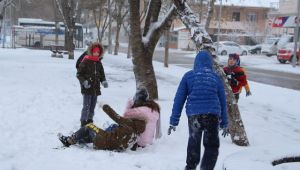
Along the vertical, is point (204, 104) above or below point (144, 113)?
above

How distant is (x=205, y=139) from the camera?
219 inches

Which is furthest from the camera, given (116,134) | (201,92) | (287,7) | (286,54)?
(287,7)

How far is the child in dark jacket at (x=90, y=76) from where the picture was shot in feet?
26.8

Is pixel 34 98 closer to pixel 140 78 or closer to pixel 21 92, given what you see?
pixel 21 92

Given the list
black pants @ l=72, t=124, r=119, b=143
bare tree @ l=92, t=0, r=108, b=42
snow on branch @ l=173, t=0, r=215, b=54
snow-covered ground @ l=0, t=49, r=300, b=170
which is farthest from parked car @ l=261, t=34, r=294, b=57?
black pants @ l=72, t=124, r=119, b=143

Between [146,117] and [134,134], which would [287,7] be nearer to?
[146,117]

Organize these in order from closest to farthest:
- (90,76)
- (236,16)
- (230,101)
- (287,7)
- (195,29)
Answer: (230,101) → (195,29) → (90,76) → (287,7) → (236,16)

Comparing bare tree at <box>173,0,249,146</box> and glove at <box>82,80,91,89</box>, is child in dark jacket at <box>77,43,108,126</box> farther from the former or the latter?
bare tree at <box>173,0,249,146</box>

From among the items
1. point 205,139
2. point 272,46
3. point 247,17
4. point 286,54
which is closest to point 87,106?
point 205,139

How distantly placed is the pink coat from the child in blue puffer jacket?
51.4 inches

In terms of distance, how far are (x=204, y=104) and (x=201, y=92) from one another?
0.15 metres

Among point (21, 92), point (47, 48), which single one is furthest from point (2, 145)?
point (47, 48)

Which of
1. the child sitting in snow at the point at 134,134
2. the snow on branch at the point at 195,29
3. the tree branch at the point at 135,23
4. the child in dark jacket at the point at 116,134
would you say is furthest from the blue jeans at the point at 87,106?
the tree branch at the point at 135,23

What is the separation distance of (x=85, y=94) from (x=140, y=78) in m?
3.76
